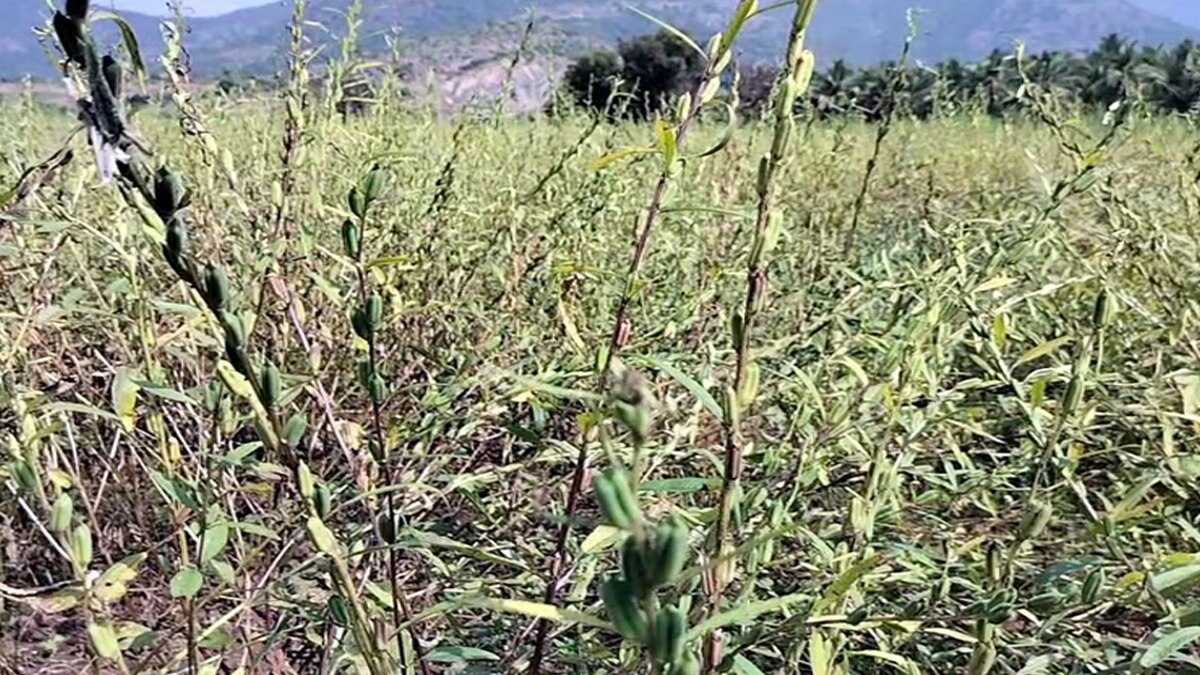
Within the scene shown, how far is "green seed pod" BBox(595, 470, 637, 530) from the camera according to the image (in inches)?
10.7

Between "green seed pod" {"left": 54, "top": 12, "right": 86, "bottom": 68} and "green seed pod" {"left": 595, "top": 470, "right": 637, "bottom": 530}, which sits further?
"green seed pod" {"left": 54, "top": 12, "right": 86, "bottom": 68}

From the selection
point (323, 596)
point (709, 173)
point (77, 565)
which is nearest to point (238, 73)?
point (709, 173)

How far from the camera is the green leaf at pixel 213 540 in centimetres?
59

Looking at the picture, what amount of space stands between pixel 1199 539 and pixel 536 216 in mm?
1282

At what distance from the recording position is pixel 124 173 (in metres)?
0.43

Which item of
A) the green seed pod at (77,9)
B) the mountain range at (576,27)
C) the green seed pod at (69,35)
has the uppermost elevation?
the green seed pod at (77,9)

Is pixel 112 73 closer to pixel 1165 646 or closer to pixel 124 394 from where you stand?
pixel 124 394

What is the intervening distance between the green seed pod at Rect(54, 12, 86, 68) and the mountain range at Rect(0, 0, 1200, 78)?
0.16 m

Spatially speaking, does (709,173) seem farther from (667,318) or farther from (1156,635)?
(1156,635)

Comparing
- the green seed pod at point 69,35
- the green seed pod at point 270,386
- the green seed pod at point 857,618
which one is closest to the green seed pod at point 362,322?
the green seed pod at point 270,386

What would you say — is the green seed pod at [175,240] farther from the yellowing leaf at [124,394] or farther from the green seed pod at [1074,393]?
the green seed pod at [1074,393]

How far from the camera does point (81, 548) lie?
Result: 52 centimetres

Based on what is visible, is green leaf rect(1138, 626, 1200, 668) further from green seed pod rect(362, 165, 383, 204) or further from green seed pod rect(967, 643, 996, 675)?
green seed pod rect(362, 165, 383, 204)

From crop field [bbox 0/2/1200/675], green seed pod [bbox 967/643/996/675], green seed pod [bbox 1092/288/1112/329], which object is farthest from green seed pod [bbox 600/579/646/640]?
green seed pod [bbox 1092/288/1112/329]
